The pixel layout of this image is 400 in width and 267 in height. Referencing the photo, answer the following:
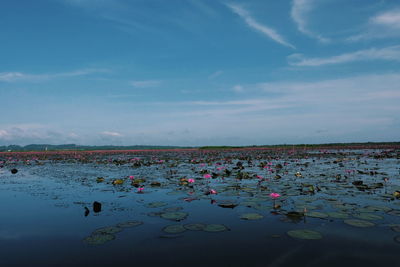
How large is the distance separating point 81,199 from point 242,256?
18.7 feet

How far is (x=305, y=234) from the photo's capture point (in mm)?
4148

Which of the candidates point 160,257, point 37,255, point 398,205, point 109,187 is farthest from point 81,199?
point 398,205

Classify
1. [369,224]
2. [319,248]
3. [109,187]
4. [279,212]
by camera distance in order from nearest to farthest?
[319,248]
[369,224]
[279,212]
[109,187]

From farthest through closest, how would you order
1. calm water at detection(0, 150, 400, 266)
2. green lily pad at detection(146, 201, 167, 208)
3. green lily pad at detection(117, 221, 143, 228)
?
green lily pad at detection(146, 201, 167, 208), green lily pad at detection(117, 221, 143, 228), calm water at detection(0, 150, 400, 266)

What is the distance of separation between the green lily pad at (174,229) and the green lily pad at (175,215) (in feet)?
1.57

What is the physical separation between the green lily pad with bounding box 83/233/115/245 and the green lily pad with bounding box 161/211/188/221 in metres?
1.33

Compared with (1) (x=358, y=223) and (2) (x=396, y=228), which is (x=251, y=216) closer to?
(1) (x=358, y=223)

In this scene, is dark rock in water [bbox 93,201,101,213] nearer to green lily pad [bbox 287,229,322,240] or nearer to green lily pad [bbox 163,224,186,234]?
green lily pad [bbox 163,224,186,234]

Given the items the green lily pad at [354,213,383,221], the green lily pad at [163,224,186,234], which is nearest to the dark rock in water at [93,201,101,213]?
the green lily pad at [163,224,186,234]

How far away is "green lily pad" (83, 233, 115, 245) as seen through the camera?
4090 millimetres

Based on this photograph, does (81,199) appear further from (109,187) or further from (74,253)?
(74,253)

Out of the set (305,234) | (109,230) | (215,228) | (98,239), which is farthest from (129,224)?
(305,234)

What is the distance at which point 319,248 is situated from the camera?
3.68 meters

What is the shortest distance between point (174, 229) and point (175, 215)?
89cm
